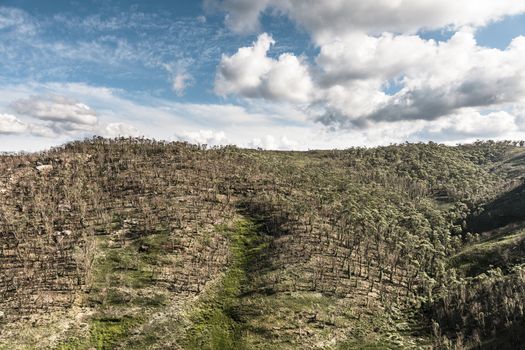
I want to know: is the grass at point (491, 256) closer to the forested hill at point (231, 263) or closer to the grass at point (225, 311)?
the forested hill at point (231, 263)

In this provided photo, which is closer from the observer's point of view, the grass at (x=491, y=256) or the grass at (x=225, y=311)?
the grass at (x=225, y=311)

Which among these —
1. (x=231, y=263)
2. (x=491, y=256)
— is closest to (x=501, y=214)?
(x=491, y=256)

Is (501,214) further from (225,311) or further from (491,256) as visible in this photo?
(225,311)

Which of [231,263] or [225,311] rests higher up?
[231,263]

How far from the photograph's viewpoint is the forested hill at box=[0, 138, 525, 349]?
5328cm

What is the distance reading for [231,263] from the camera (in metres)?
74.2

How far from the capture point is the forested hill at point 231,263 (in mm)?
53281

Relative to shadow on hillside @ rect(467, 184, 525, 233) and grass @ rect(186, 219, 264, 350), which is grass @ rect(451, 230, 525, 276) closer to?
shadow on hillside @ rect(467, 184, 525, 233)

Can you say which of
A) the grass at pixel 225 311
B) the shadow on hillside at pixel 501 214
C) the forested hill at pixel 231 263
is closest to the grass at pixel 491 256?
the forested hill at pixel 231 263

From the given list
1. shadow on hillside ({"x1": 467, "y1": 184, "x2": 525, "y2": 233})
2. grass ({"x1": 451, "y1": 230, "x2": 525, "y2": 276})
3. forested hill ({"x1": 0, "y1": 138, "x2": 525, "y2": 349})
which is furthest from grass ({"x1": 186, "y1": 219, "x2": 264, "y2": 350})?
shadow on hillside ({"x1": 467, "y1": 184, "x2": 525, "y2": 233})

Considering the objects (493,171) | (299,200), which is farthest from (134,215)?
(493,171)

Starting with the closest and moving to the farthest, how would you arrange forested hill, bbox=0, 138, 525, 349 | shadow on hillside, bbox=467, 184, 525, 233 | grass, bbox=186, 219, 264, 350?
grass, bbox=186, 219, 264, 350 < forested hill, bbox=0, 138, 525, 349 < shadow on hillside, bbox=467, 184, 525, 233

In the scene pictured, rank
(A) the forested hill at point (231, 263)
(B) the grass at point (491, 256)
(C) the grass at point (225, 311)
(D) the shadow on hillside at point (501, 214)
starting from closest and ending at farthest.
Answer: (C) the grass at point (225, 311) < (A) the forested hill at point (231, 263) < (B) the grass at point (491, 256) < (D) the shadow on hillside at point (501, 214)

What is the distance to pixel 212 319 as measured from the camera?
57312mm
